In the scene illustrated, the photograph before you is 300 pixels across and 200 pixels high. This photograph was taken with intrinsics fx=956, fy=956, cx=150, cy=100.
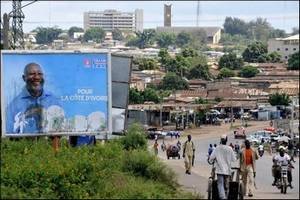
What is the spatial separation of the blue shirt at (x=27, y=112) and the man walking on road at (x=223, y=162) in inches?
163

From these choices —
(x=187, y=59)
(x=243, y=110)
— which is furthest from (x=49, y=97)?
(x=187, y=59)

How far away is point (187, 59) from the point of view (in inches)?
4272

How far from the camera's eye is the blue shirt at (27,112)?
14.7 m

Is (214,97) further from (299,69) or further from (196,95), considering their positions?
(299,69)

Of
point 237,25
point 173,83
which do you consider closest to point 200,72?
point 173,83

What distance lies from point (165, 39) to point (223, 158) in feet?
579

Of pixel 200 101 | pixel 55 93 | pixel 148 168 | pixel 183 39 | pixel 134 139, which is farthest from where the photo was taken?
→ pixel 183 39

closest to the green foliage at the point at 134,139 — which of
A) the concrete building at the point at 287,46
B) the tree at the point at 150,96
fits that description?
the concrete building at the point at 287,46

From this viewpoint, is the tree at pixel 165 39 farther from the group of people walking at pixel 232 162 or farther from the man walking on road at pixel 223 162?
the man walking on road at pixel 223 162

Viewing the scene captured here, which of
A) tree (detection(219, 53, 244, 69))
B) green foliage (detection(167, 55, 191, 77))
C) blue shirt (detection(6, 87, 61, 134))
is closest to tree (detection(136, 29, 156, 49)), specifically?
tree (detection(219, 53, 244, 69))

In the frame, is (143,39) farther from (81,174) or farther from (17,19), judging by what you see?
(81,174)

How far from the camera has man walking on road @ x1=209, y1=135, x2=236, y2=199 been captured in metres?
11.3

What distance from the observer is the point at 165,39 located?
616 ft

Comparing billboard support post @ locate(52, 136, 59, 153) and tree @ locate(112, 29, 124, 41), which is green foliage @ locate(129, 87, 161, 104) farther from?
tree @ locate(112, 29, 124, 41)
